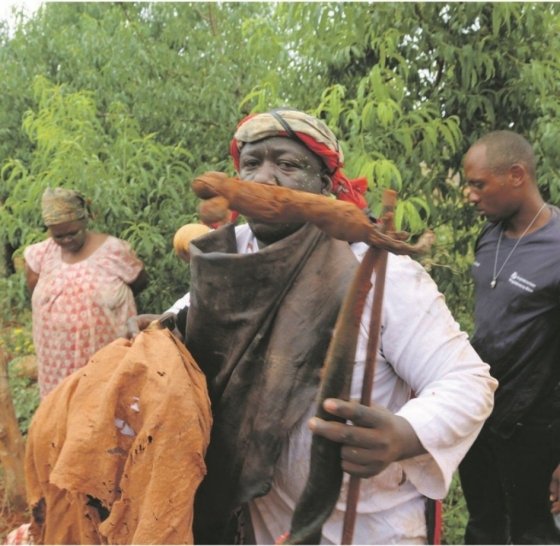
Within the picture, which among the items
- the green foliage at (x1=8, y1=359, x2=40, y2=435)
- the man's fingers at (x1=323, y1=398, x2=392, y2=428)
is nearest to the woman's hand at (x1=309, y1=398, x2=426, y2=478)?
the man's fingers at (x1=323, y1=398, x2=392, y2=428)

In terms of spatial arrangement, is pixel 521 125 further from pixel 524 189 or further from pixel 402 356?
pixel 402 356

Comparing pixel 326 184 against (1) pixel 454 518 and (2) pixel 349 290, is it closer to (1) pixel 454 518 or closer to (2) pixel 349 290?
(2) pixel 349 290

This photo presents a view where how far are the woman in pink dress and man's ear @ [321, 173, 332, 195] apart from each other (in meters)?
2.80

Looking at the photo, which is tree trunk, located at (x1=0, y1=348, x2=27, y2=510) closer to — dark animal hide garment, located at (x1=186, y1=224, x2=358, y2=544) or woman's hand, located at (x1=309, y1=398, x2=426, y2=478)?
dark animal hide garment, located at (x1=186, y1=224, x2=358, y2=544)

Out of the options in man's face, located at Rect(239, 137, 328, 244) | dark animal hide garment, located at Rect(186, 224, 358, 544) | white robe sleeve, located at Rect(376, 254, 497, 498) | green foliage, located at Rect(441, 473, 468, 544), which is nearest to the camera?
white robe sleeve, located at Rect(376, 254, 497, 498)

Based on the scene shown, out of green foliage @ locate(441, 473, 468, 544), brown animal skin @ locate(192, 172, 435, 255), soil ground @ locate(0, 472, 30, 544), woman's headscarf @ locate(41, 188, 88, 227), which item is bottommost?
soil ground @ locate(0, 472, 30, 544)

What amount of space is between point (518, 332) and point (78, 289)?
2.69m

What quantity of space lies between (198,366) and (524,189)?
192cm

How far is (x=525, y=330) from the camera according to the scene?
303cm

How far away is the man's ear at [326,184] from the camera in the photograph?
1.91 m

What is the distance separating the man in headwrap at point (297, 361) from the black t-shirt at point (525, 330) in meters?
1.42

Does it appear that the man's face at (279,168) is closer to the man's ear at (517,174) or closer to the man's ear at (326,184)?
the man's ear at (326,184)

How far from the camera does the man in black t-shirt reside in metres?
3.03

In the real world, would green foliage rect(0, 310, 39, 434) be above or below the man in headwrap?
below
